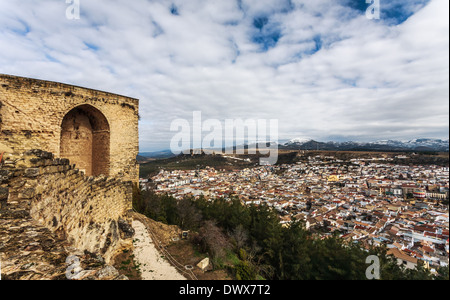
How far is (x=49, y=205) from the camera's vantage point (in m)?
2.66

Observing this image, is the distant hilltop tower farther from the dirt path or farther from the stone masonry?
the dirt path

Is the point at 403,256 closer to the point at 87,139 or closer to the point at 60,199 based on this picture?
the point at 60,199

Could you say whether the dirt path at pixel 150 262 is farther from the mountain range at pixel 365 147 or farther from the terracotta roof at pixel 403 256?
the mountain range at pixel 365 147

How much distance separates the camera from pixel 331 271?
8.09 metres

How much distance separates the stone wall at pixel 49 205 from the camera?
1.88 metres

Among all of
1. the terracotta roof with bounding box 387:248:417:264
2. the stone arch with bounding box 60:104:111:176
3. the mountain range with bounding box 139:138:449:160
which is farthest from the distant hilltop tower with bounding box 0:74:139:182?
the mountain range with bounding box 139:138:449:160

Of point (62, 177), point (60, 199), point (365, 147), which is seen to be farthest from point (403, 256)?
point (365, 147)

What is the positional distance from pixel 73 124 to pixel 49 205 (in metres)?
6.28

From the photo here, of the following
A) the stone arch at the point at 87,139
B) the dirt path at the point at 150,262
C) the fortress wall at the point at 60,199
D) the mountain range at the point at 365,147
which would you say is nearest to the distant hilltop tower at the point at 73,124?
the stone arch at the point at 87,139

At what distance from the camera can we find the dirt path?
616 cm

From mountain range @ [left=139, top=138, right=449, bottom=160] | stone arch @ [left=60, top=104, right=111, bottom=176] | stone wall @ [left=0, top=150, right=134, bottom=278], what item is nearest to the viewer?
stone wall @ [left=0, top=150, right=134, bottom=278]

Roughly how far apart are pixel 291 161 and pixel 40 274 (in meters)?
63.3

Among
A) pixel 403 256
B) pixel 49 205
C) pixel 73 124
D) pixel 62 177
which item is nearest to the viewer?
pixel 49 205
